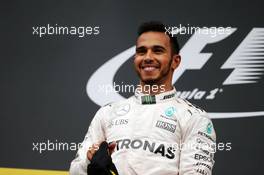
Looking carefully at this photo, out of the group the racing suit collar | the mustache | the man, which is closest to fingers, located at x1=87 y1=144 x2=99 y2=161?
the man

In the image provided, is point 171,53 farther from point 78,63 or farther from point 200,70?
point 78,63

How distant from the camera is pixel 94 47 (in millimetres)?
2436

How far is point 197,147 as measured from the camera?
162 cm

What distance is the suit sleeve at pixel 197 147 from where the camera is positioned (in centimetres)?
159

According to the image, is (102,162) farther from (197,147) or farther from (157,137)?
(197,147)

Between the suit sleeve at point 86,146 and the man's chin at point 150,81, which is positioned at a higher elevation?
the man's chin at point 150,81

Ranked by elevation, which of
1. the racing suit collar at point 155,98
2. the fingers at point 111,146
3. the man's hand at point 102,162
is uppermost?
the racing suit collar at point 155,98

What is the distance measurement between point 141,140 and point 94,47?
2.91ft

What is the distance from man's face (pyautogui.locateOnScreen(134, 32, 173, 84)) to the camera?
5.76 feet

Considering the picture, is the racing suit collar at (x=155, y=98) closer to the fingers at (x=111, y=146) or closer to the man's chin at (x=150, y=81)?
the man's chin at (x=150, y=81)

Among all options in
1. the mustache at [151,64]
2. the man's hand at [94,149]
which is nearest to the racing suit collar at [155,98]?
the mustache at [151,64]

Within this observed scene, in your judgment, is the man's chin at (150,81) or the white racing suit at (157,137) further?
the man's chin at (150,81)

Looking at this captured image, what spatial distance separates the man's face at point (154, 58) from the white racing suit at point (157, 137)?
7 centimetres

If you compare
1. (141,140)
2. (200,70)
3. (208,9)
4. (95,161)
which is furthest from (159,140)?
(208,9)
